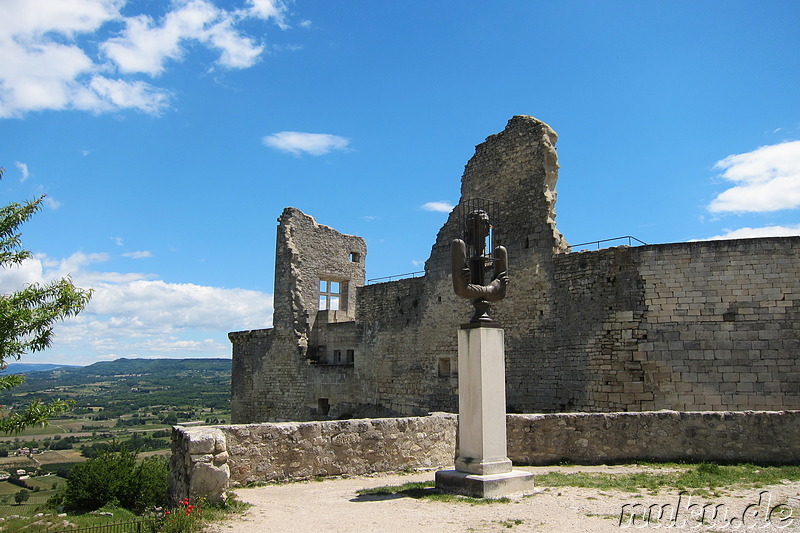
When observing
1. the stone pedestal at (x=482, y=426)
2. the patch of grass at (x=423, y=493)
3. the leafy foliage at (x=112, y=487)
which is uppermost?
the stone pedestal at (x=482, y=426)

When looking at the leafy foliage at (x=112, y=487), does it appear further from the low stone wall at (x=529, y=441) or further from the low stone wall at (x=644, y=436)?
the low stone wall at (x=644, y=436)

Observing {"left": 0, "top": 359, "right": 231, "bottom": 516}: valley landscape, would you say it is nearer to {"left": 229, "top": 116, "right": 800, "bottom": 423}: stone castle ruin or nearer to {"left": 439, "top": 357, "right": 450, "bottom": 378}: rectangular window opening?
{"left": 229, "top": 116, "right": 800, "bottom": 423}: stone castle ruin

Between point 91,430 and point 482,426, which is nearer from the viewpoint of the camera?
point 482,426

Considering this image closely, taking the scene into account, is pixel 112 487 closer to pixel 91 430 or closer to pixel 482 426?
pixel 482 426

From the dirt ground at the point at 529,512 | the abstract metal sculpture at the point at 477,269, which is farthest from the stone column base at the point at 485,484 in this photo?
the abstract metal sculpture at the point at 477,269

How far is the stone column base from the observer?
7.46 m

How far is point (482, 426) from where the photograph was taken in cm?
786

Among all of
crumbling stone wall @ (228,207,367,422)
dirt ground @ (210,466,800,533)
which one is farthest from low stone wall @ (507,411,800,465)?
crumbling stone wall @ (228,207,367,422)

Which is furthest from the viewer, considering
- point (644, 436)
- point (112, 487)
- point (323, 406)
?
point (323, 406)

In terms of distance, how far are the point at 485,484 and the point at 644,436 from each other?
408 cm

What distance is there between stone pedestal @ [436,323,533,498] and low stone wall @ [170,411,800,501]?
1707mm

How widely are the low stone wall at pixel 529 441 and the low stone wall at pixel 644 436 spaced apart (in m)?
0.02

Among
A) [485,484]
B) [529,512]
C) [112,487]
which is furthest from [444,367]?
[529,512]

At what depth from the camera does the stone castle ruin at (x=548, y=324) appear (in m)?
13.1
